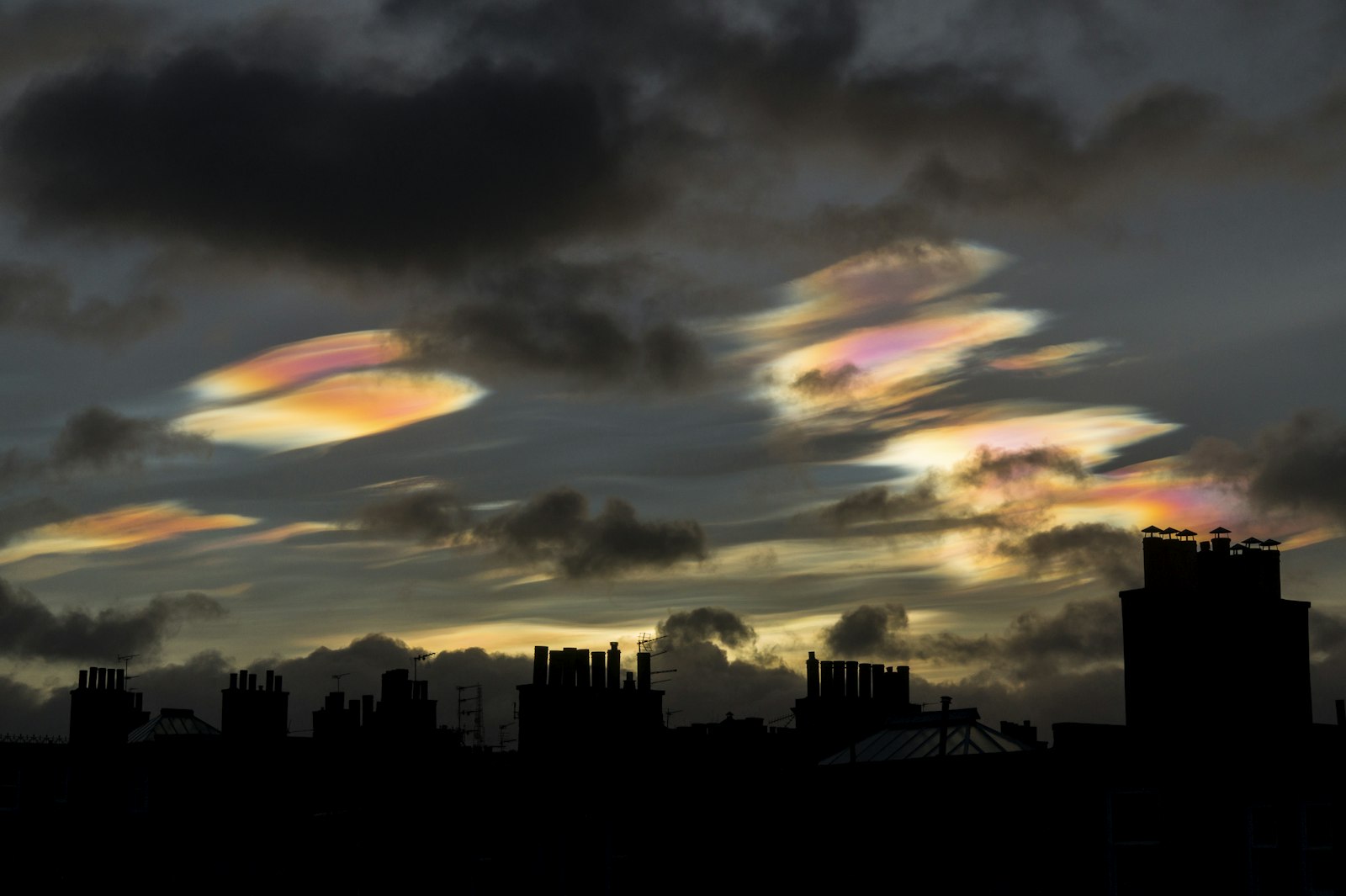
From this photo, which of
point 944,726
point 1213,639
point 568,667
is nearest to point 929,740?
point 944,726

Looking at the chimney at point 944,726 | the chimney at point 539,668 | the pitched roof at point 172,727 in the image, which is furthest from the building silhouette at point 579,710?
the pitched roof at point 172,727

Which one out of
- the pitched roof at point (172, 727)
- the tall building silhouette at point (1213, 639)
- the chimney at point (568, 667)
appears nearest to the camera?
the tall building silhouette at point (1213, 639)

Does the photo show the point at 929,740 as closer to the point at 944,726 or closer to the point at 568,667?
the point at 944,726

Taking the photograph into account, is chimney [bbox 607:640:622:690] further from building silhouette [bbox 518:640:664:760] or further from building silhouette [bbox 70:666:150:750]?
building silhouette [bbox 70:666:150:750]

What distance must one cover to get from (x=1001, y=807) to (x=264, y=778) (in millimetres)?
34218

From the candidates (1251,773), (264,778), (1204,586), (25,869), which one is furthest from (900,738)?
(25,869)

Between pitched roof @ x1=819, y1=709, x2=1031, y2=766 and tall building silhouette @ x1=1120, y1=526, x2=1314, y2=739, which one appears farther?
pitched roof @ x1=819, y1=709, x2=1031, y2=766

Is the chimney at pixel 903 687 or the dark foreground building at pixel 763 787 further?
the chimney at pixel 903 687

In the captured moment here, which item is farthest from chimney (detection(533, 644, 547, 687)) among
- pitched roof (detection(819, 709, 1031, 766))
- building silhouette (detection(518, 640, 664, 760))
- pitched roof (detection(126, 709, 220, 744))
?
pitched roof (detection(126, 709, 220, 744))

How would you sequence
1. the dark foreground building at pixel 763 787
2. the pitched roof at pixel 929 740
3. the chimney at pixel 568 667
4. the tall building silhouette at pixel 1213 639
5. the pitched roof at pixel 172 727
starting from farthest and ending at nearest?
the pitched roof at pixel 172 727 → the chimney at pixel 568 667 → the pitched roof at pixel 929 740 → the tall building silhouette at pixel 1213 639 → the dark foreground building at pixel 763 787

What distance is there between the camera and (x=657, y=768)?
50875 mm

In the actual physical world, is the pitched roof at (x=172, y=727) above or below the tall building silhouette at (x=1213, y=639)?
below

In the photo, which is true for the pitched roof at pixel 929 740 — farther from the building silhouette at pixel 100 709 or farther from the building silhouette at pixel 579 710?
the building silhouette at pixel 100 709

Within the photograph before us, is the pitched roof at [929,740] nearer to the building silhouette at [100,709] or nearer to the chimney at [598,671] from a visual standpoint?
the chimney at [598,671]
